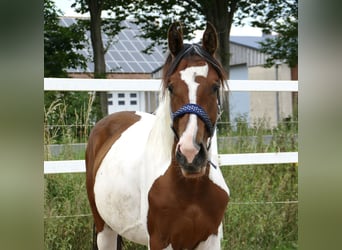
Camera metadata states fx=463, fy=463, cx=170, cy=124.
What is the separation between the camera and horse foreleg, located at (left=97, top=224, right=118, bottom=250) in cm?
228

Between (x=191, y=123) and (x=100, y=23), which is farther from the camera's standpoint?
(x=100, y=23)

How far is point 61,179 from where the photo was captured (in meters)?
2.85

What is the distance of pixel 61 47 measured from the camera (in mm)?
5293

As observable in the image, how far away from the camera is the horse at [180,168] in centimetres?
138

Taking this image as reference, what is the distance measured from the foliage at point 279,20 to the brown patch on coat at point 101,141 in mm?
4638

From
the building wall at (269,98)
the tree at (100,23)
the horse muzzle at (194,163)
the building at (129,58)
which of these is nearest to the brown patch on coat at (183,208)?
the horse muzzle at (194,163)

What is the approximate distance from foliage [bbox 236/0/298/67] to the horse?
5186 millimetres

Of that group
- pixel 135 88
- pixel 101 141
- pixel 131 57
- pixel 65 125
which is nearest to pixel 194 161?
pixel 101 141

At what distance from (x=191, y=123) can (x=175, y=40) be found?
359 millimetres

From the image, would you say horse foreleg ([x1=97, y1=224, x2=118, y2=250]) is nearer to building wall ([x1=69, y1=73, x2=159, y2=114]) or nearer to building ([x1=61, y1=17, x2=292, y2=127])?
building ([x1=61, y1=17, x2=292, y2=127])

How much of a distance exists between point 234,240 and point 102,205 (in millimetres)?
1189

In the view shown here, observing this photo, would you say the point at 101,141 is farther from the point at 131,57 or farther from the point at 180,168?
the point at 131,57
